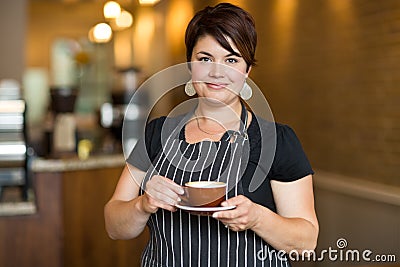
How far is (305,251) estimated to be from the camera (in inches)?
62.0

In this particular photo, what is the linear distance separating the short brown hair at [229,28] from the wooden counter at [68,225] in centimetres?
237

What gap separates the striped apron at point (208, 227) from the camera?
156 centimetres

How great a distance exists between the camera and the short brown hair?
146 cm

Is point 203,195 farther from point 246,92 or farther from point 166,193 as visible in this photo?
point 246,92

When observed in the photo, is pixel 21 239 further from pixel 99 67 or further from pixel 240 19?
pixel 99 67

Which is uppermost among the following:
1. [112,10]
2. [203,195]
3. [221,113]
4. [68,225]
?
[112,10]

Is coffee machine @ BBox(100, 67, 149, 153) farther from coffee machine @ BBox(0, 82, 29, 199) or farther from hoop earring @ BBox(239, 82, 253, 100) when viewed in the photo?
hoop earring @ BBox(239, 82, 253, 100)

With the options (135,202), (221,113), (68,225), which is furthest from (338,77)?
(135,202)

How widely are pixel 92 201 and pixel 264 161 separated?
247cm

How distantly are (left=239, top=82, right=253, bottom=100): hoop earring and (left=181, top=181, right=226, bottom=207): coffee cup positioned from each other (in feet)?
0.80

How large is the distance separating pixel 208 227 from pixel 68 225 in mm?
2335

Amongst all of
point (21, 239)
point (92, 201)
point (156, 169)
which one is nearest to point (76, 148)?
point (92, 201)

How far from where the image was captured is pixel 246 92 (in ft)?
5.01

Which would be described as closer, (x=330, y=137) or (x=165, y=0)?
(x=330, y=137)
